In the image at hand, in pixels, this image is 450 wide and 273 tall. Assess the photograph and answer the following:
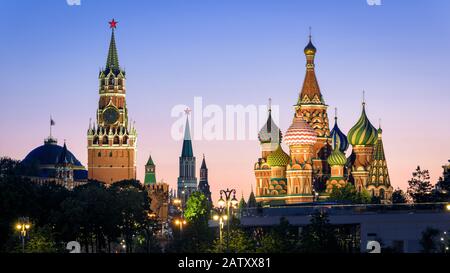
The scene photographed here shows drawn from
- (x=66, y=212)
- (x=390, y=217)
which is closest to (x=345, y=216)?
(x=390, y=217)

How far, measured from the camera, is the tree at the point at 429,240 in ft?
331

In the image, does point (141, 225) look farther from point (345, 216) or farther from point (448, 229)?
point (448, 229)

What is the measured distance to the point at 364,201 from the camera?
19238 cm

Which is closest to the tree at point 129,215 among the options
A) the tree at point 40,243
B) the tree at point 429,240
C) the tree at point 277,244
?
the tree at point 277,244

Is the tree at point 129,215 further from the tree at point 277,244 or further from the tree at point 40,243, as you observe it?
the tree at point 40,243

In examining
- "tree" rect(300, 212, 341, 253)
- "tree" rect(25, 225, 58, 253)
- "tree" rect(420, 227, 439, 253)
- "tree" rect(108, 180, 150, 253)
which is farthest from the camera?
"tree" rect(108, 180, 150, 253)

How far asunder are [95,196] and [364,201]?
243 ft

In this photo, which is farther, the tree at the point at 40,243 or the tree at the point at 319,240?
the tree at the point at 319,240

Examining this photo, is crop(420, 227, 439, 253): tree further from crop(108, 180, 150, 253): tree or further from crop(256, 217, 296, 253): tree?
crop(108, 180, 150, 253): tree

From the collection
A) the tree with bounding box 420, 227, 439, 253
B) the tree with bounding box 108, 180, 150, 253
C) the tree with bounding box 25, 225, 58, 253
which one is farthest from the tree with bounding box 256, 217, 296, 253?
the tree with bounding box 108, 180, 150, 253

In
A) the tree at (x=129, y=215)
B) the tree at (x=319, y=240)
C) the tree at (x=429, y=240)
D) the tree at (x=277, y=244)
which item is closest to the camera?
the tree at (x=277, y=244)

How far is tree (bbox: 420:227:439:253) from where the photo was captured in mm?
100812

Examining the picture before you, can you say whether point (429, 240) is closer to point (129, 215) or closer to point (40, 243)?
point (40, 243)
